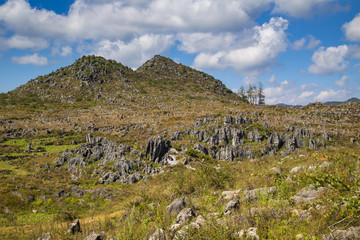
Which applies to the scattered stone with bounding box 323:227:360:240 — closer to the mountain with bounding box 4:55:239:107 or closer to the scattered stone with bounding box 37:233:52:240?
the scattered stone with bounding box 37:233:52:240

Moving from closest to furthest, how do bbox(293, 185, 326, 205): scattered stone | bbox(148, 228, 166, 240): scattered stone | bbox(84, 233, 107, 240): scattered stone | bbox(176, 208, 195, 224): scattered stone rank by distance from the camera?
bbox(148, 228, 166, 240): scattered stone
bbox(293, 185, 326, 205): scattered stone
bbox(176, 208, 195, 224): scattered stone
bbox(84, 233, 107, 240): scattered stone

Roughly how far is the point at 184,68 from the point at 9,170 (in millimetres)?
136898

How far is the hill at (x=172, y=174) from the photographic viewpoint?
15.6 ft

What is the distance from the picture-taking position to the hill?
15.6 ft

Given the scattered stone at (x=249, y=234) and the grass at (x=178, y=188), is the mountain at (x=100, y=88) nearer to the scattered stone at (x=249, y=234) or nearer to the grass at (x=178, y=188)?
the grass at (x=178, y=188)

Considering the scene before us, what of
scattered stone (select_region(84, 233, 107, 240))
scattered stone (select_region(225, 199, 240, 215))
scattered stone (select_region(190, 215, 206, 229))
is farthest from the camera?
scattered stone (select_region(84, 233, 107, 240))

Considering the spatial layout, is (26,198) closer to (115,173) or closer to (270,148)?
(115,173)

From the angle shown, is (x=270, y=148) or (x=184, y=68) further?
(x=184, y=68)

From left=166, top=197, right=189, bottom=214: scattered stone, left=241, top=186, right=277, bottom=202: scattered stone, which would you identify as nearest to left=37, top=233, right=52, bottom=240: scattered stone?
left=166, top=197, right=189, bottom=214: scattered stone

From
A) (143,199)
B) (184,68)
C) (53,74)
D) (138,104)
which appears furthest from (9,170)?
(184,68)

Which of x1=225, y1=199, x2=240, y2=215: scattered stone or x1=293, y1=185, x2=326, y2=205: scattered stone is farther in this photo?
x1=225, y1=199, x2=240, y2=215: scattered stone

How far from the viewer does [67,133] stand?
47094 millimetres

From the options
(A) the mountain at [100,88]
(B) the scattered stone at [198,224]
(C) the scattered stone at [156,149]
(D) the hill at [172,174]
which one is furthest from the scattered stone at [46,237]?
(A) the mountain at [100,88]

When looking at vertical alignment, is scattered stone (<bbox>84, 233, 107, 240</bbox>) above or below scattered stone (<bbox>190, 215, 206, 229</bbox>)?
below
